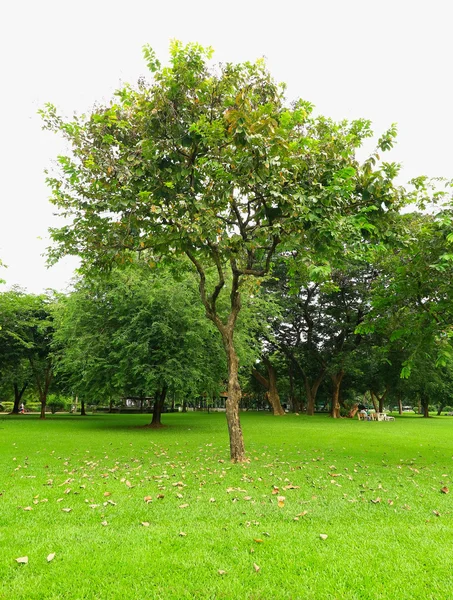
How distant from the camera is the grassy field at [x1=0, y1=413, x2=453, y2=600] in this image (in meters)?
3.37

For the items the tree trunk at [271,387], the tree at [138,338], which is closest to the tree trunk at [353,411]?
the tree trunk at [271,387]

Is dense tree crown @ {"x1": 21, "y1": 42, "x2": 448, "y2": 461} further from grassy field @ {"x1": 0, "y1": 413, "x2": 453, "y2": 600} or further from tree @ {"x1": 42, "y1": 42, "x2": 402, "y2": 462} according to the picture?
grassy field @ {"x1": 0, "y1": 413, "x2": 453, "y2": 600}

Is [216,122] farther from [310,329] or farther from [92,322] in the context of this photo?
[310,329]

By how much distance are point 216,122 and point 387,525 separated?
7125 millimetres

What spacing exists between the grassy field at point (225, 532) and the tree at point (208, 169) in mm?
3023

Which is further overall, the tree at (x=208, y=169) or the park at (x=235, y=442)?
the tree at (x=208, y=169)

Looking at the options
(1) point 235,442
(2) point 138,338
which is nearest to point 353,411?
(2) point 138,338

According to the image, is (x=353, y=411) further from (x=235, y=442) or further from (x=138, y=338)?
(x=235, y=442)

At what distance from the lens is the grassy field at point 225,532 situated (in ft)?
11.0

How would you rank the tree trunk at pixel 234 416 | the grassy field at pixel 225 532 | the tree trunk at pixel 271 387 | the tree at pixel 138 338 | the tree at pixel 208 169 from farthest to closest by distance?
the tree trunk at pixel 271 387, the tree at pixel 138 338, the tree trunk at pixel 234 416, the tree at pixel 208 169, the grassy field at pixel 225 532

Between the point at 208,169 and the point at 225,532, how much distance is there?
6540mm

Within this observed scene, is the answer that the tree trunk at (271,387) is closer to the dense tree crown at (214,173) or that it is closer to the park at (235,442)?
the park at (235,442)

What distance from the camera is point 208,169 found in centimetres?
831

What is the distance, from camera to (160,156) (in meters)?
8.16
